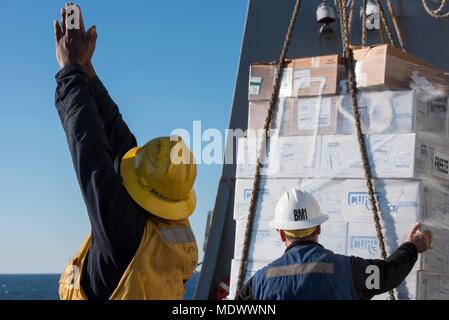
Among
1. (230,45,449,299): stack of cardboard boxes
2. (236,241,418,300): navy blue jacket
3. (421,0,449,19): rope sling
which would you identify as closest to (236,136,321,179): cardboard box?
(230,45,449,299): stack of cardboard boxes

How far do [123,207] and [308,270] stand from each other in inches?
35.0

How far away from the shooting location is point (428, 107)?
3826 millimetres

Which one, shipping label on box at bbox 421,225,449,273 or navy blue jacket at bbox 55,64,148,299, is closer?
navy blue jacket at bbox 55,64,148,299

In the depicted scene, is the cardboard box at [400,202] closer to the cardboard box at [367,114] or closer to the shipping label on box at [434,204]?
the shipping label on box at [434,204]

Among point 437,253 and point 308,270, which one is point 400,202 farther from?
point 308,270

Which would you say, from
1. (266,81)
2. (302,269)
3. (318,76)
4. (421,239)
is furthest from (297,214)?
(266,81)

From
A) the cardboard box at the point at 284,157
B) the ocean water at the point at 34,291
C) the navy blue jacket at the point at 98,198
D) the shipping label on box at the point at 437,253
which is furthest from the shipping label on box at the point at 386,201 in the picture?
the ocean water at the point at 34,291

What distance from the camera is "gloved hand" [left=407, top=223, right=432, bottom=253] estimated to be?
133 inches

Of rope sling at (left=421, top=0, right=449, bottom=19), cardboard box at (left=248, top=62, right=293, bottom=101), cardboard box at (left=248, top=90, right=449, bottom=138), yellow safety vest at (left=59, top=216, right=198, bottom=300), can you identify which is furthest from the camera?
rope sling at (left=421, top=0, right=449, bottom=19)

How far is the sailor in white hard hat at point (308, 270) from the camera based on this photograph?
2674mm

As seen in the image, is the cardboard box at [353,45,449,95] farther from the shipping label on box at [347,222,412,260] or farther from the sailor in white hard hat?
the sailor in white hard hat

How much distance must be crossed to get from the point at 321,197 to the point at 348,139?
37 cm

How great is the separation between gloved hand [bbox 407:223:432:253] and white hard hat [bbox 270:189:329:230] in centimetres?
68
